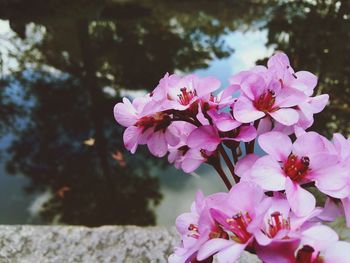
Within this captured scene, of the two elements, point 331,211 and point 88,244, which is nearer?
point 331,211

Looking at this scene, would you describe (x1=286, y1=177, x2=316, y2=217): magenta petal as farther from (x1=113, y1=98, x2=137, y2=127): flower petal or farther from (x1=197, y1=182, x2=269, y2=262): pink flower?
(x1=113, y1=98, x2=137, y2=127): flower petal

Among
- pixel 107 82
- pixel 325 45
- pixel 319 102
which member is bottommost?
pixel 319 102

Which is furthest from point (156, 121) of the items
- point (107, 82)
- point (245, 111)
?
point (107, 82)

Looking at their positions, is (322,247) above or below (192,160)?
below

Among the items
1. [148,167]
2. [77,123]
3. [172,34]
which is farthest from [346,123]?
[172,34]

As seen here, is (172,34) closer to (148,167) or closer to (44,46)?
(44,46)

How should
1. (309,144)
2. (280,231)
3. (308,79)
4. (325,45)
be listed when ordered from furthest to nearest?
(325,45) < (308,79) < (309,144) < (280,231)

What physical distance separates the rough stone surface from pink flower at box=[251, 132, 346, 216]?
2.84 ft

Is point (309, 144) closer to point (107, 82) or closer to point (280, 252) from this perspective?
point (280, 252)

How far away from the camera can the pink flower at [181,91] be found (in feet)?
2.02

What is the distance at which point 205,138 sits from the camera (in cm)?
60

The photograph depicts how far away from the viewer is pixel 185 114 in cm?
64

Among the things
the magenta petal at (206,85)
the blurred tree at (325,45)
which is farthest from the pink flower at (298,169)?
the blurred tree at (325,45)

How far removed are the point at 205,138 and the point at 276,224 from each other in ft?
0.53
